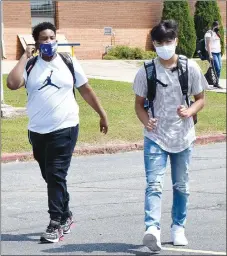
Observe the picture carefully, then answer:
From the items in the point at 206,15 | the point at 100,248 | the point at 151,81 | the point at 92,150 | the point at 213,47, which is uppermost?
the point at 151,81

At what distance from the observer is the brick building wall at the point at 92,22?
28.6 metres

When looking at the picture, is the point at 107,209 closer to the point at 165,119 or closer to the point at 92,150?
the point at 165,119

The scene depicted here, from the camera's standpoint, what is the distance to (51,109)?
6.25m

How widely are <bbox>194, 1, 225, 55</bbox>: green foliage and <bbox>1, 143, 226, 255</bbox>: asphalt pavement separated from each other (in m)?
21.5

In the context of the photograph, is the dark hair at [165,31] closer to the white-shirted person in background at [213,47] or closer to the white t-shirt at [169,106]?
the white t-shirt at [169,106]

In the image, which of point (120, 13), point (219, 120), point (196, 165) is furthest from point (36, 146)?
point (120, 13)

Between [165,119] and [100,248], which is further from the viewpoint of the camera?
[100,248]

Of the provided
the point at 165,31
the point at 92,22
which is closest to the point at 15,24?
the point at 92,22

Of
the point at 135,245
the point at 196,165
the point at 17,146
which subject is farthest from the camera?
the point at 17,146

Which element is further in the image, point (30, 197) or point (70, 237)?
point (30, 197)

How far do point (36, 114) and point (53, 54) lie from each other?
20.5 inches

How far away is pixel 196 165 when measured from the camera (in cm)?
1074

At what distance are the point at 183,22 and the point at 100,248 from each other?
1029 inches

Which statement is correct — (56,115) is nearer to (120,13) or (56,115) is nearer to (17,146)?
(17,146)
